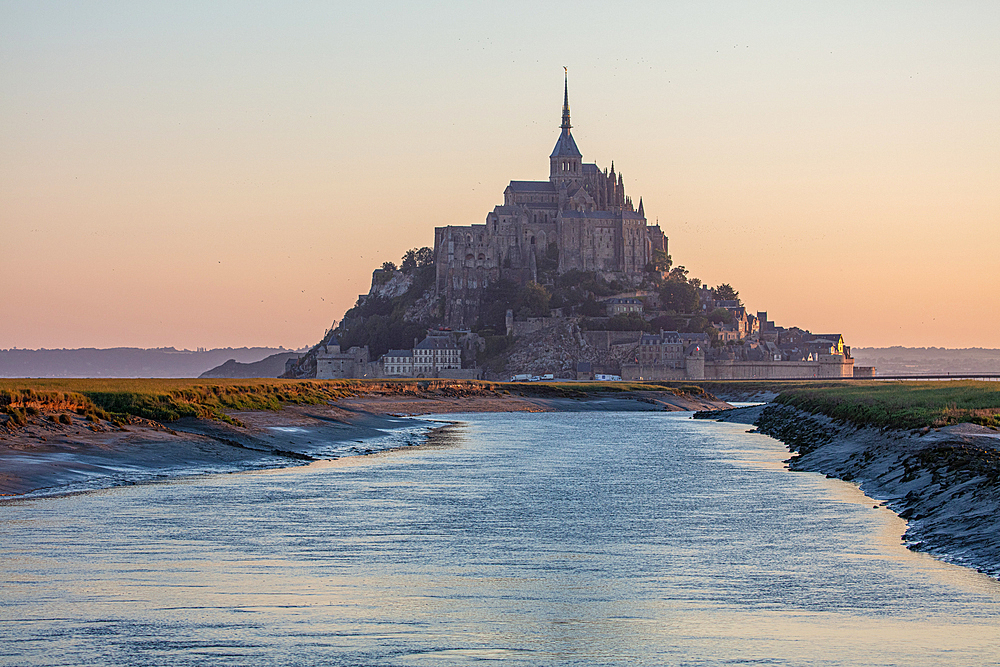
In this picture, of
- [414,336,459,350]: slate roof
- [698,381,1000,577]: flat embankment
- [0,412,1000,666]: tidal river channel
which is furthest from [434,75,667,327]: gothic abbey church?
[0,412,1000,666]: tidal river channel

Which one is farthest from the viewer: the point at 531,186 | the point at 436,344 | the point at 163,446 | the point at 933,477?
the point at 531,186

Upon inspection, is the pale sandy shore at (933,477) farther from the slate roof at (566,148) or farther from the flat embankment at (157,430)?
the slate roof at (566,148)

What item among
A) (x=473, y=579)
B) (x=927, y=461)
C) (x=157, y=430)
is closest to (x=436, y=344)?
(x=157, y=430)

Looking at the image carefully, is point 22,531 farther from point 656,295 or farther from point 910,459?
point 656,295

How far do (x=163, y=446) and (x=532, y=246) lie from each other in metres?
133

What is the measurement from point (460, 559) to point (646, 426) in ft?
160

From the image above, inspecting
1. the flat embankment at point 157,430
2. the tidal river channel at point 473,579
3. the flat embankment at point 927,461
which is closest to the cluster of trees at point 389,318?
the flat embankment at point 157,430

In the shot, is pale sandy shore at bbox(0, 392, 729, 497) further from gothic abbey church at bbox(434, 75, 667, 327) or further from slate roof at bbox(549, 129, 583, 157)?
slate roof at bbox(549, 129, 583, 157)

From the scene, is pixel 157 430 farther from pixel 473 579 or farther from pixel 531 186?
pixel 531 186

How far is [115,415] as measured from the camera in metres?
35.1

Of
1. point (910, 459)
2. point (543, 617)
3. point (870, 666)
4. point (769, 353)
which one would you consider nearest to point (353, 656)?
point (543, 617)

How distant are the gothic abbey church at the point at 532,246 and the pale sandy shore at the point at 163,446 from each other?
10614 cm

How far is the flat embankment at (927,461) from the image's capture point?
18.1 m

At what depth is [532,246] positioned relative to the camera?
164125mm
